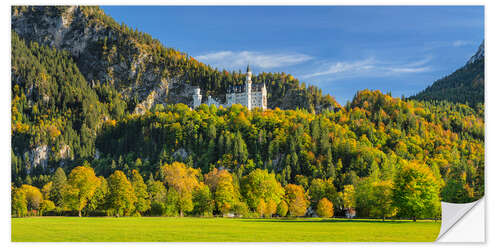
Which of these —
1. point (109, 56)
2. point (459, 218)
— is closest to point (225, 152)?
point (459, 218)

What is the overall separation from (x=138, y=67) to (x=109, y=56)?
22.7ft

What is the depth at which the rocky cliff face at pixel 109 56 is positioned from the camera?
4407 inches

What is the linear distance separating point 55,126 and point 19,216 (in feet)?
161

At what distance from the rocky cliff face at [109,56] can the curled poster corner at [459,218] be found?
94570 mm

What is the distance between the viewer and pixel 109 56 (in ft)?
381

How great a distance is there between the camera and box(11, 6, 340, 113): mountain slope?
111812mm

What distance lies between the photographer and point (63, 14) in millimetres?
112875

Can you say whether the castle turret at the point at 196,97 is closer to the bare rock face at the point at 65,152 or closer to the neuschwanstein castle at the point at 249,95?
the neuschwanstein castle at the point at 249,95

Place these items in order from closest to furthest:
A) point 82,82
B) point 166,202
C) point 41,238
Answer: point 41,238, point 166,202, point 82,82

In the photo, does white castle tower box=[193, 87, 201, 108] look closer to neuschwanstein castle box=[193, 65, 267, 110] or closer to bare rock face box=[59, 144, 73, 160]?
neuschwanstein castle box=[193, 65, 267, 110]

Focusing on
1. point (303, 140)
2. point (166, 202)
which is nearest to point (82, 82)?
point (303, 140)

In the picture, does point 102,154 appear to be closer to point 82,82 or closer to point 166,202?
point 82,82

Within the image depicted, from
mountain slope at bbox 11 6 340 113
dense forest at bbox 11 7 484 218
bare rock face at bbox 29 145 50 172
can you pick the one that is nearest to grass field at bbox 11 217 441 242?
dense forest at bbox 11 7 484 218

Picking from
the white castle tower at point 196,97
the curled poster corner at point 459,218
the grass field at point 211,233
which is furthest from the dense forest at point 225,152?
the white castle tower at point 196,97
